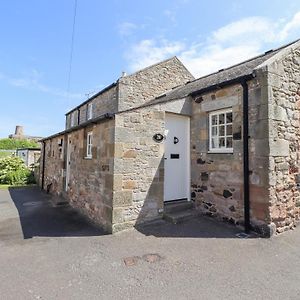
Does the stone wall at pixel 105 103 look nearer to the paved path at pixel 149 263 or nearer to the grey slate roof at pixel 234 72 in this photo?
the grey slate roof at pixel 234 72

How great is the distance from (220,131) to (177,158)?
1.61 metres

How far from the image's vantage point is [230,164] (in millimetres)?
6445

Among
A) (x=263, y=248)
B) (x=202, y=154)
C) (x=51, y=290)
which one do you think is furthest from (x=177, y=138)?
(x=51, y=290)

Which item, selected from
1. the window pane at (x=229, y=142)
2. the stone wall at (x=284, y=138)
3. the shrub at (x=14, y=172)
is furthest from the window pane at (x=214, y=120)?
the shrub at (x=14, y=172)

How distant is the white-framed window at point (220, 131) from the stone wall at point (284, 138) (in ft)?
3.84

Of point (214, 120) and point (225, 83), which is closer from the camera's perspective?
point (225, 83)

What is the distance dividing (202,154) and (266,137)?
209cm

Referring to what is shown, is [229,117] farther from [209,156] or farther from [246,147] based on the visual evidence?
[209,156]

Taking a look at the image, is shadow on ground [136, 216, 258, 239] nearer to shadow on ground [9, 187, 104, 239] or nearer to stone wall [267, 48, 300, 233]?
stone wall [267, 48, 300, 233]

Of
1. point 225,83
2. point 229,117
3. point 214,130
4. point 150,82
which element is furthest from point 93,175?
point 150,82

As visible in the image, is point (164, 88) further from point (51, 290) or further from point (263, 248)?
point (51, 290)

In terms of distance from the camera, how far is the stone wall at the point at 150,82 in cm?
1369

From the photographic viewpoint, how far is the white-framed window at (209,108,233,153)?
670 cm

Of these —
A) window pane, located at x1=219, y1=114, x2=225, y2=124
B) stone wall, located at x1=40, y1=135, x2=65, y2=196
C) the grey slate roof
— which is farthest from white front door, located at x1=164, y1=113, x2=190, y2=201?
stone wall, located at x1=40, y1=135, x2=65, y2=196
